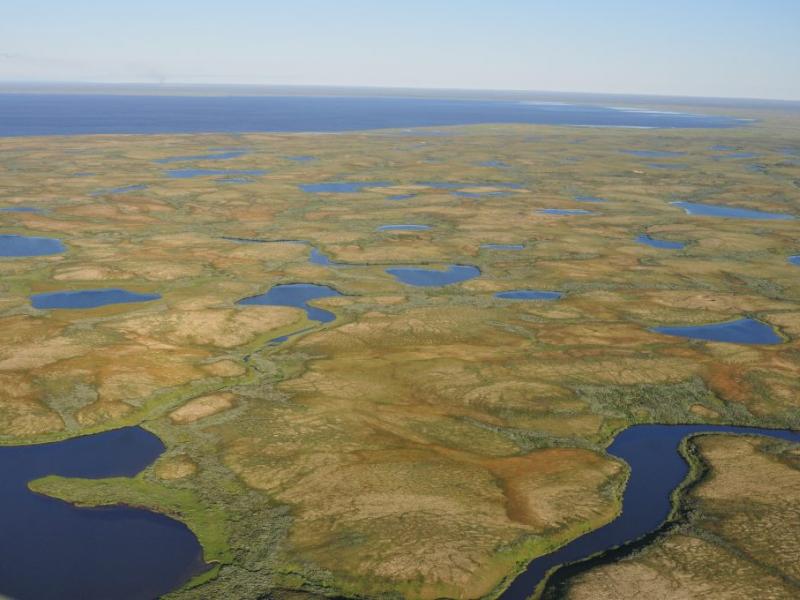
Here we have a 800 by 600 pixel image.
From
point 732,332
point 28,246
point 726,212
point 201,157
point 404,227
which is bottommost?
point 732,332

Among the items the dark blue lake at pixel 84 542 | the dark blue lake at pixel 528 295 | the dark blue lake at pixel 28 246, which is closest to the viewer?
the dark blue lake at pixel 84 542

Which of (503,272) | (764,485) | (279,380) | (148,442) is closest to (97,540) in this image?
(148,442)

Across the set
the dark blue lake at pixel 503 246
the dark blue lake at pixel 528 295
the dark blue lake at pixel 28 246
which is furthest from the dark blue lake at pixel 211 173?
the dark blue lake at pixel 528 295

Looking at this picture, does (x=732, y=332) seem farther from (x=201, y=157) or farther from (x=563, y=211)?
(x=201, y=157)

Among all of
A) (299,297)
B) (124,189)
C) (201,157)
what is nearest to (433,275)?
(299,297)

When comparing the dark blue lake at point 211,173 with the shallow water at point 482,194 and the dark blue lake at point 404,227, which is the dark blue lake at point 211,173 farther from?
the dark blue lake at point 404,227

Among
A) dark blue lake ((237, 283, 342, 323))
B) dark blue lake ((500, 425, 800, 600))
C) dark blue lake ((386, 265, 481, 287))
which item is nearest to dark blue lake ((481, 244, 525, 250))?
dark blue lake ((386, 265, 481, 287))

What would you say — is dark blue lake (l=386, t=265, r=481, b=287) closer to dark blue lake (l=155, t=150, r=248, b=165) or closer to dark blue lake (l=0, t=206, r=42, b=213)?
dark blue lake (l=0, t=206, r=42, b=213)
